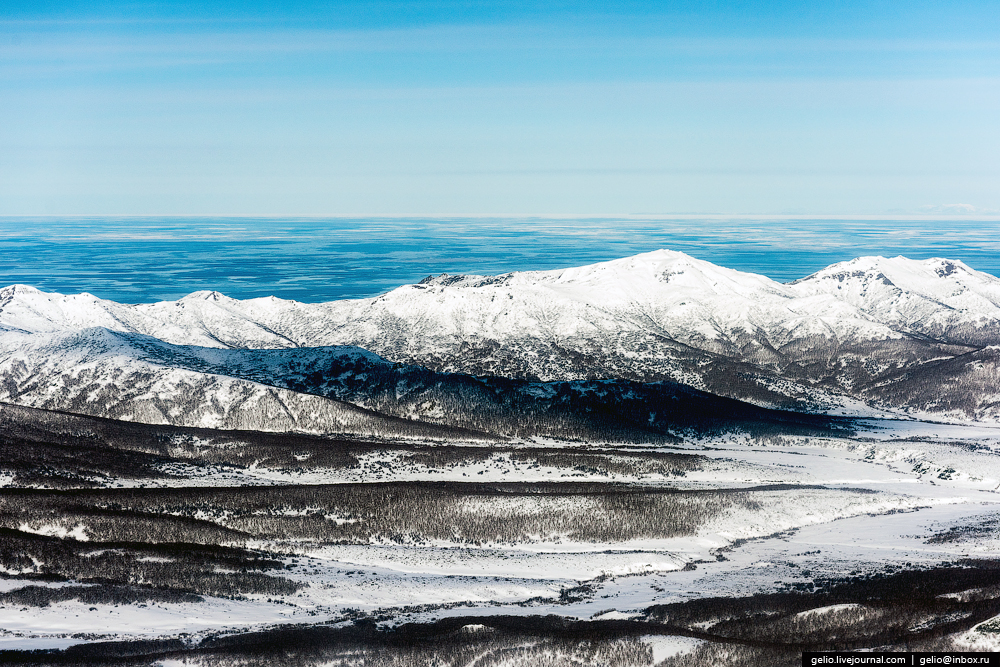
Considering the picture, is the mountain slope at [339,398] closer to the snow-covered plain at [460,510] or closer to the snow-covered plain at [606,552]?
the snow-covered plain at [460,510]

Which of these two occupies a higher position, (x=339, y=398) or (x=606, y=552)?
(x=339, y=398)

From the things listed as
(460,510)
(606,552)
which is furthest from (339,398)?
(606,552)

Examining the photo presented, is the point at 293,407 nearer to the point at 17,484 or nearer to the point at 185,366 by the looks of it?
the point at 185,366

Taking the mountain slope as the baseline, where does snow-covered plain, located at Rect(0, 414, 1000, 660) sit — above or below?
below

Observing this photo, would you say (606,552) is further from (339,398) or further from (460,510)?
(339,398)

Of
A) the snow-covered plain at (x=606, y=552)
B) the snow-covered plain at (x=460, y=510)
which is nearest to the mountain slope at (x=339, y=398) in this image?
the snow-covered plain at (x=460, y=510)

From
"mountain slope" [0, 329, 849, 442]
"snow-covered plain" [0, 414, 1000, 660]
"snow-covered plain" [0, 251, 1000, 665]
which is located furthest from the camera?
"mountain slope" [0, 329, 849, 442]

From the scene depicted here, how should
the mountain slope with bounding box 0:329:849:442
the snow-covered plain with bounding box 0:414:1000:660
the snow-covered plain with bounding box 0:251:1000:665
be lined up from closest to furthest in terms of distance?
1. the snow-covered plain with bounding box 0:251:1000:665
2. the snow-covered plain with bounding box 0:414:1000:660
3. the mountain slope with bounding box 0:329:849:442

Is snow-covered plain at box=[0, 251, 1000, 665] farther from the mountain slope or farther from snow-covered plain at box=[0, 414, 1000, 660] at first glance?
the mountain slope

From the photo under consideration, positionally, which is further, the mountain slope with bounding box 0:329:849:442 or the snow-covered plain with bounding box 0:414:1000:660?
the mountain slope with bounding box 0:329:849:442

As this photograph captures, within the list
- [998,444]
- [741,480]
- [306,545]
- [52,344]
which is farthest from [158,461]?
[998,444]

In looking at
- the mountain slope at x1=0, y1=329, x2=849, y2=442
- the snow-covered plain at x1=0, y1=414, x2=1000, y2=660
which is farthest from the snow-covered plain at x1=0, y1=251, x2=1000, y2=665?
the mountain slope at x1=0, y1=329, x2=849, y2=442
